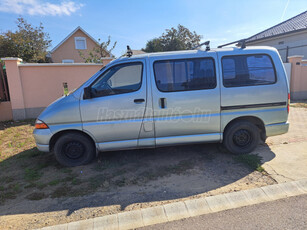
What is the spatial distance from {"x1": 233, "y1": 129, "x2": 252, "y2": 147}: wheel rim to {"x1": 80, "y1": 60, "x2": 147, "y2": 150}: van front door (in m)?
2.07

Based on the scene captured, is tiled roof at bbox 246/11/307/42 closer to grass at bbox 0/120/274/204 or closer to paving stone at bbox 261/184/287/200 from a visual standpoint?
grass at bbox 0/120/274/204

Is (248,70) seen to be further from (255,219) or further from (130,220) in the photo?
(130,220)

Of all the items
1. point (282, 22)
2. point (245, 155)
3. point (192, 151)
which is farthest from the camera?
point (282, 22)

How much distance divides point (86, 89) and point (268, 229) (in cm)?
350

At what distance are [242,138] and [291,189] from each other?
1380mm

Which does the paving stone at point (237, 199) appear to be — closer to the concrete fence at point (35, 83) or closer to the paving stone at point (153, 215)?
the paving stone at point (153, 215)

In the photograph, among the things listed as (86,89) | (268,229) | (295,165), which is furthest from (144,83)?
(295,165)

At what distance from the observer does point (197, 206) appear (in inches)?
109

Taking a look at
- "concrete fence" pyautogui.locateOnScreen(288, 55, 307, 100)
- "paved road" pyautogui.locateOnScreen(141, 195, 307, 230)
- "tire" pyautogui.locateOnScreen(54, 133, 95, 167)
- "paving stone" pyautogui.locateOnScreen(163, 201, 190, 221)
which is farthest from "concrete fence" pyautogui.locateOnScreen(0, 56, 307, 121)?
"concrete fence" pyautogui.locateOnScreen(288, 55, 307, 100)

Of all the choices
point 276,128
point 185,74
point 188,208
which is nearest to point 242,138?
point 276,128

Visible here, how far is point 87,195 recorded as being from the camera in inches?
121

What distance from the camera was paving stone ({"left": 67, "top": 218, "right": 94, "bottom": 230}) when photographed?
7.97ft

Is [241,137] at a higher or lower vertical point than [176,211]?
higher

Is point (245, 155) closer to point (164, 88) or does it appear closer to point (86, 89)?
point (164, 88)
